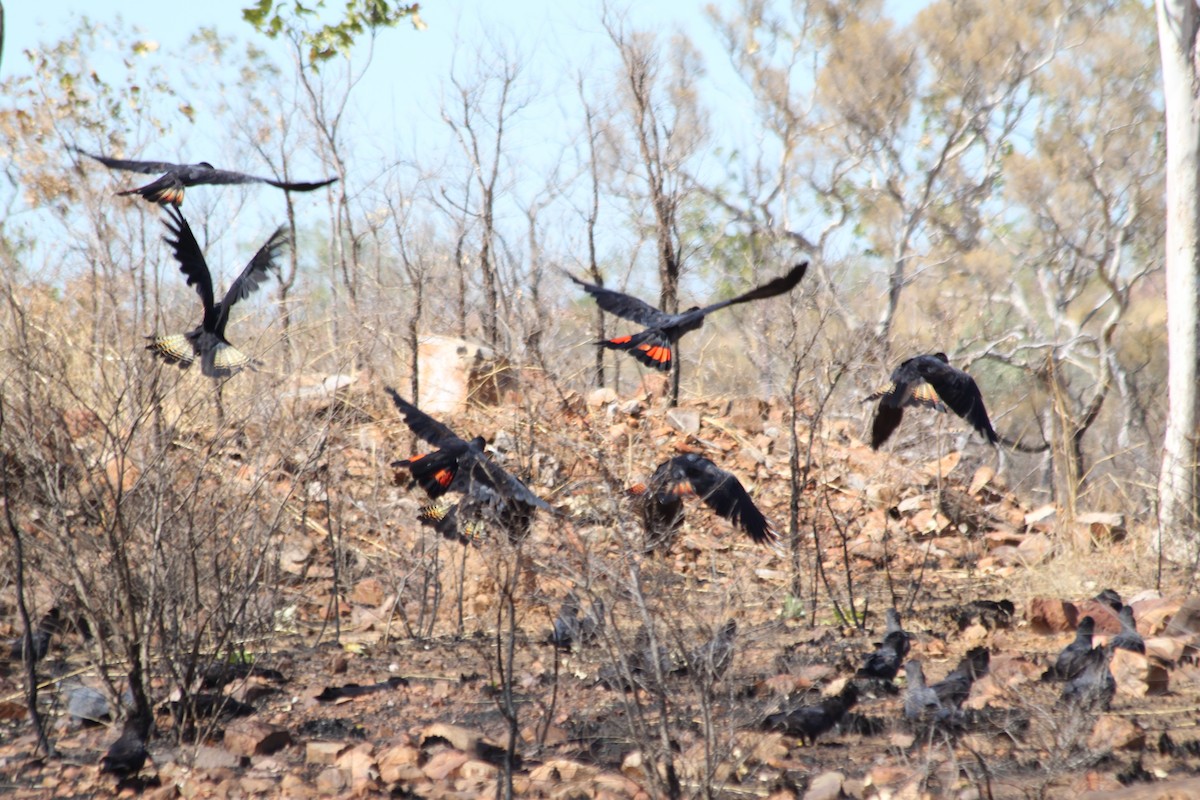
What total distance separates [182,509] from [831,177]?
721 inches

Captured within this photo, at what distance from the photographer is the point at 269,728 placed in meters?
3.77

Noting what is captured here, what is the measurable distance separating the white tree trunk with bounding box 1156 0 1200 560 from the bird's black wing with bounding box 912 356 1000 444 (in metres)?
3.53

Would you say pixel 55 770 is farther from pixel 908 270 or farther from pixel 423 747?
pixel 908 270

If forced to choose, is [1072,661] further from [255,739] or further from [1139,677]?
[255,739]

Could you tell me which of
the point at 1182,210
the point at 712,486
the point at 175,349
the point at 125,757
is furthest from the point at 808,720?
the point at 1182,210

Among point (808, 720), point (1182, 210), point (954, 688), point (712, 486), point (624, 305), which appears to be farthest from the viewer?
point (1182, 210)

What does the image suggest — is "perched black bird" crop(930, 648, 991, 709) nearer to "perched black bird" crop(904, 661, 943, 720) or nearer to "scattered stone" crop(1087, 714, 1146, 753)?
"perched black bird" crop(904, 661, 943, 720)

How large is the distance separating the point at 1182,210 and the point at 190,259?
683cm

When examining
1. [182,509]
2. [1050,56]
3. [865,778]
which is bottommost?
[865,778]

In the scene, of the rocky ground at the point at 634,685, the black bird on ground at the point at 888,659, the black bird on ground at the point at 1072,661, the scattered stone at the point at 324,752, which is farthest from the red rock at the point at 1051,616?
the scattered stone at the point at 324,752

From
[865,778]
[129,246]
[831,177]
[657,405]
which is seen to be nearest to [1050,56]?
[831,177]

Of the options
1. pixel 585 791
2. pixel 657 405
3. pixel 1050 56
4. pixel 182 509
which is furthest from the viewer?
pixel 1050 56

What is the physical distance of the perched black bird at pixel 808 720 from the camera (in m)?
3.69

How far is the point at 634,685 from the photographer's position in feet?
10.7
